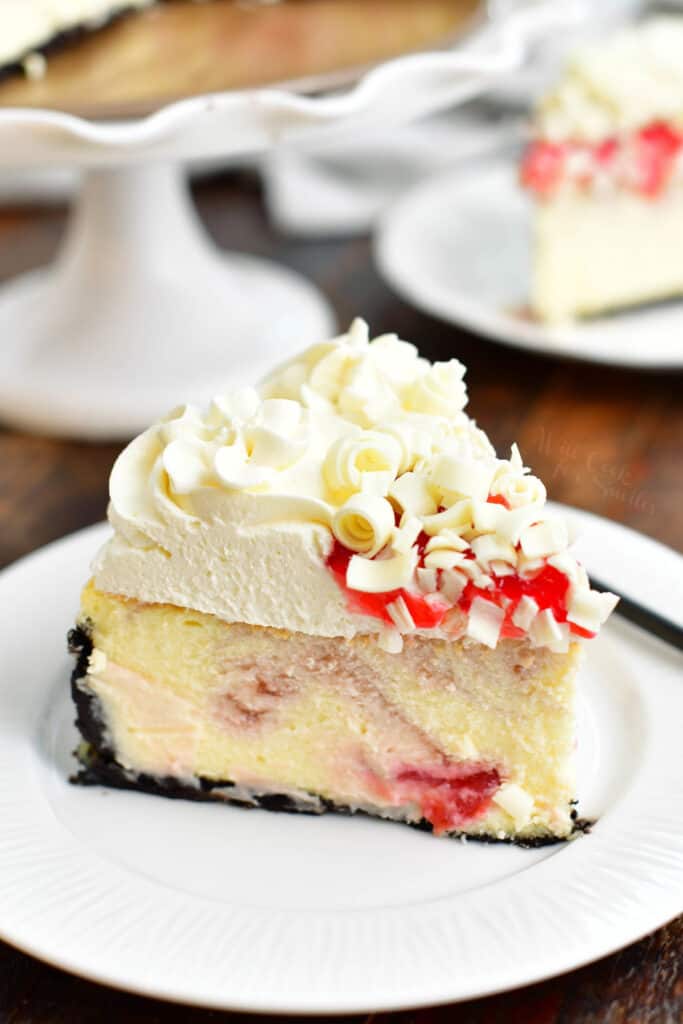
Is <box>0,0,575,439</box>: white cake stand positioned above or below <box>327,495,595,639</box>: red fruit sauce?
below

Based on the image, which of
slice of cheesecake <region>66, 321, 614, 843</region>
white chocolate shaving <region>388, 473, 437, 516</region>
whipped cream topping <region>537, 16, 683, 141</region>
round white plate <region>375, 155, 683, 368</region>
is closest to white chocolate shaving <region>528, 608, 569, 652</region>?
slice of cheesecake <region>66, 321, 614, 843</region>

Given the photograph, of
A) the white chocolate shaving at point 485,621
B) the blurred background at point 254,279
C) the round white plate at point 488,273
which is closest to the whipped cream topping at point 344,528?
the white chocolate shaving at point 485,621

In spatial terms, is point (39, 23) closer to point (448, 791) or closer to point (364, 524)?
point (364, 524)

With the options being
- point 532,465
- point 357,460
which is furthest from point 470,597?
point 532,465

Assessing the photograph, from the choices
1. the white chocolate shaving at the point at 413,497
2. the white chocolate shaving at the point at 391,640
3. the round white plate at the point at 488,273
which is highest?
the white chocolate shaving at the point at 413,497

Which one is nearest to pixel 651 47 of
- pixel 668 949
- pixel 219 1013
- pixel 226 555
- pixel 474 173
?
pixel 474 173

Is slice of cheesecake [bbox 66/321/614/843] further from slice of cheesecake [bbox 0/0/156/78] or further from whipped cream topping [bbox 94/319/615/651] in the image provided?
slice of cheesecake [bbox 0/0/156/78]

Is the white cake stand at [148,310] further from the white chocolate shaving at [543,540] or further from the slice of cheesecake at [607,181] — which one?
the white chocolate shaving at [543,540]
